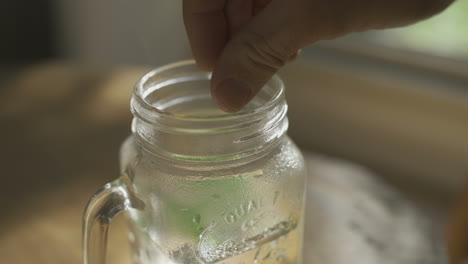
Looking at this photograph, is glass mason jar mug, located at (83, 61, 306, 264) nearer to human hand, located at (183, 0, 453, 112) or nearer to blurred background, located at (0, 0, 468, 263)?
human hand, located at (183, 0, 453, 112)

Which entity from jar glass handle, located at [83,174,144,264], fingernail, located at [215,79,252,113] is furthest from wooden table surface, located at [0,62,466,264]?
fingernail, located at [215,79,252,113]

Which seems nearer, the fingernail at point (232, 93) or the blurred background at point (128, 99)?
the fingernail at point (232, 93)

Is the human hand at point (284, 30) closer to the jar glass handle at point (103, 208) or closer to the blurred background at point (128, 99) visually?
the jar glass handle at point (103, 208)

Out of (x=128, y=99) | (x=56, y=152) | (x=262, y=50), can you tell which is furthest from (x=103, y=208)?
(x=128, y=99)

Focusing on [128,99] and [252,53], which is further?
[128,99]

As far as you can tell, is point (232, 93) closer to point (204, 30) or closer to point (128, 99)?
point (204, 30)

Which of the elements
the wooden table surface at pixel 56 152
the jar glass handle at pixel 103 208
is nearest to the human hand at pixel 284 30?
the jar glass handle at pixel 103 208

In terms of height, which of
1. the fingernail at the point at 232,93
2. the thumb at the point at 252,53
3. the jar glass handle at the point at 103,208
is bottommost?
the jar glass handle at the point at 103,208
